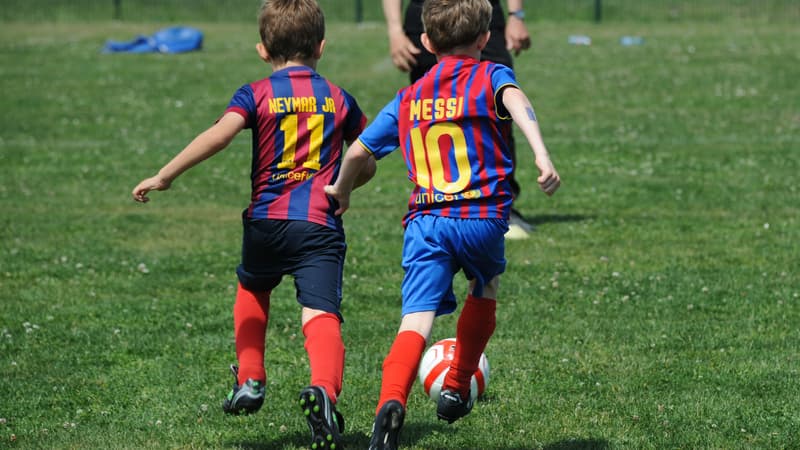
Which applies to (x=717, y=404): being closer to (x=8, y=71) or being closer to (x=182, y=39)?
(x=8, y=71)

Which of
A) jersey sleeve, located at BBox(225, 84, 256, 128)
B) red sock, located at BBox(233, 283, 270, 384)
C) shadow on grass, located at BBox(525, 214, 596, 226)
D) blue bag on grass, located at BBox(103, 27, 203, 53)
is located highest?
jersey sleeve, located at BBox(225, 84, 256, 128)

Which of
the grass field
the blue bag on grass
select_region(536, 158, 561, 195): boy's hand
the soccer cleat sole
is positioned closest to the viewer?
select_region(536, 158, 561, 195): boy's hand

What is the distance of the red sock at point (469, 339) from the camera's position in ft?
17.0

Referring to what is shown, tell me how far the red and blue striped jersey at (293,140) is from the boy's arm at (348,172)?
5.0 inches

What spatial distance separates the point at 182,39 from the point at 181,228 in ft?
52.4

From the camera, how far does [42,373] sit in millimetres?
6516

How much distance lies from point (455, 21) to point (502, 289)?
367 cm

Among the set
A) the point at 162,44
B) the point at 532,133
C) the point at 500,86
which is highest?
the point at 500,86

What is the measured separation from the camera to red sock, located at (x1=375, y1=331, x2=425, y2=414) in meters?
4.66

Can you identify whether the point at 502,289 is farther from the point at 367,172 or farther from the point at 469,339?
the point at 367,172

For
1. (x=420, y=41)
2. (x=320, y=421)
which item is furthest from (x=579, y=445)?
(x=420, y=41)

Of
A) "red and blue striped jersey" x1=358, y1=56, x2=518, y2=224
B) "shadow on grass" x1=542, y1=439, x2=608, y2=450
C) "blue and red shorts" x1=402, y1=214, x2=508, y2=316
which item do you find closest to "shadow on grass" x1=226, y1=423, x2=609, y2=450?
"shadow on grass" x1=542, y1=439, x2=608, y2=450

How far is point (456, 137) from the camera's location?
4.81 metres

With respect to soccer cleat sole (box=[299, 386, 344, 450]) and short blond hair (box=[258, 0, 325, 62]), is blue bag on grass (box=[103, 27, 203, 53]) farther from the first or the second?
soccer cleat sole (box=[299, 386, 344, 450])
